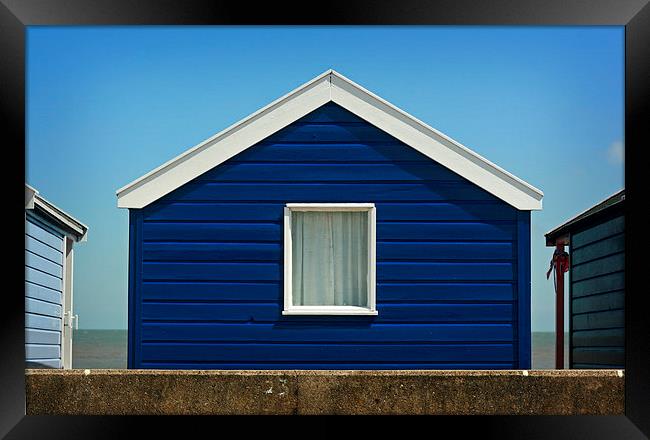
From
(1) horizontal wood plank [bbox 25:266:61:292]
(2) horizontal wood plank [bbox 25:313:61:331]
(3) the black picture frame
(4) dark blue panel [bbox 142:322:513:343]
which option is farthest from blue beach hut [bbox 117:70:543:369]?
(2) horizontal wood plank [bbox 25:313:61:331]

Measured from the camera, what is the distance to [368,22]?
6.49 meters

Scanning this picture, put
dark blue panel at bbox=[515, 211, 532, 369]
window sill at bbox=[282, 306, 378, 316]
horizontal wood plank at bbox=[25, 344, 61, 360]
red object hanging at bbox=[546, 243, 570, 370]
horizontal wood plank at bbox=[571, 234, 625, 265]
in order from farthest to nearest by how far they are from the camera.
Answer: red object hanging at bbox=[546, 243, 570, 370], horizontal wood plank at bbox=[25, 344, 61, 360], horizontal wood plank at bbox=[571, 234, 625, 265], dark blue panel at bbox=[515, 211, 532, 369], window sill at bbox=[282, 306, 378, 316]

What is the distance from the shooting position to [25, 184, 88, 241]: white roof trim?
33.0 feet

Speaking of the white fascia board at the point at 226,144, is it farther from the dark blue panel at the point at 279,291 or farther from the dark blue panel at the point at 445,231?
the dark blue panel at the point at 445,231

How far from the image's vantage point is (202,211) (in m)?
8.95

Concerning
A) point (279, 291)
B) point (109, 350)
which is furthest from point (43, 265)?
point (109, 350)

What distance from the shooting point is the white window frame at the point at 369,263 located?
877cm

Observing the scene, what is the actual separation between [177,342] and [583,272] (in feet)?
16.0

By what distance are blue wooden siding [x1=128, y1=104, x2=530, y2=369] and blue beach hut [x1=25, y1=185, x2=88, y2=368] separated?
205 centimetres

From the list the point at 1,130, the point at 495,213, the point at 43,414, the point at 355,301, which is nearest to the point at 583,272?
the point at 495,213

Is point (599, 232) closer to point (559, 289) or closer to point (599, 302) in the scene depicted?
point (599, 302)

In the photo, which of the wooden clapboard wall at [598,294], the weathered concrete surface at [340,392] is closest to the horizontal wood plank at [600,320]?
the wooden clapboard wall at [598,294]

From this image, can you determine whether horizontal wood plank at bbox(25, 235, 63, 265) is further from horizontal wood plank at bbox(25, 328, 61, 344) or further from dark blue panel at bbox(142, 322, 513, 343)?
dark blue panel at bbox(142, 322, 513, 343)

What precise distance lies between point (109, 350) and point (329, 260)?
4046 centimetres
